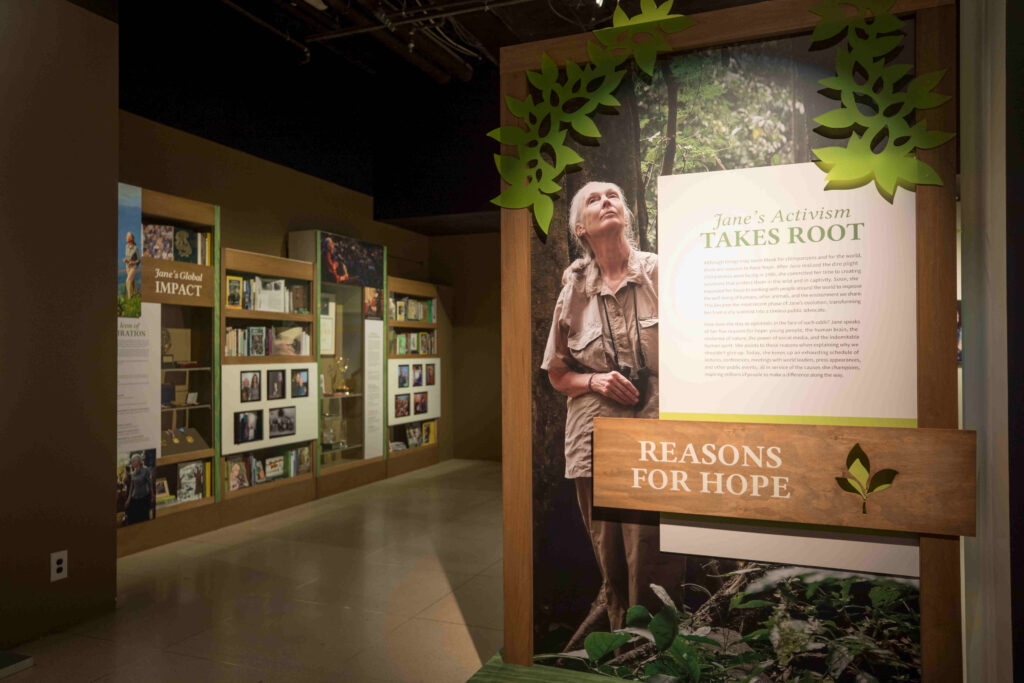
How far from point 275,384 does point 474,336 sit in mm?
3535

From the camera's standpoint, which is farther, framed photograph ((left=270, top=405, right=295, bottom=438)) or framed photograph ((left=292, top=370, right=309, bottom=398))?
framed photograph ((left=292, top=370, right=309, bottom=398))

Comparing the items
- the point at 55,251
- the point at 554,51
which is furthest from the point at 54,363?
the point at 554,51

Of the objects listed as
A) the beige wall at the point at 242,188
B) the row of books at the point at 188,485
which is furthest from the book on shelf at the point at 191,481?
the beige wall at the point at 242,188

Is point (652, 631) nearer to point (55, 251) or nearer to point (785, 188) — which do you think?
point (785, 188)

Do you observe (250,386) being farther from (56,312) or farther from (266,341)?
(56,312)

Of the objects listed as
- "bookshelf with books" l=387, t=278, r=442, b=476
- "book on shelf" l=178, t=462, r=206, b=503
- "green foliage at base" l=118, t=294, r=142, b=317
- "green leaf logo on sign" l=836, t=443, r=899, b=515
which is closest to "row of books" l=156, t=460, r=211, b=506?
"book on shelf" l=178, t=462, r=206, b=503

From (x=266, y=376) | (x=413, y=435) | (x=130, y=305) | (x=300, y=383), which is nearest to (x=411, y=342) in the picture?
(x=413, y=435)

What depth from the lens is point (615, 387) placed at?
107 inches

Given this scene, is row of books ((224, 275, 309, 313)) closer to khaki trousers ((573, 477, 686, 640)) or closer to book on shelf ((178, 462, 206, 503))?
book on shelf ((178, 462, 206, 503))

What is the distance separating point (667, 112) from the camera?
265cm

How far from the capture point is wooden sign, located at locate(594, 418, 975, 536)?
2240 millimetres

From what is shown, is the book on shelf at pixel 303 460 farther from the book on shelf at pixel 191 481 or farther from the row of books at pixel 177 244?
the row of books at pixel 177 244

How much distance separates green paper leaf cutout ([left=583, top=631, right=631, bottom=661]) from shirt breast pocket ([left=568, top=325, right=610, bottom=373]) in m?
1.06

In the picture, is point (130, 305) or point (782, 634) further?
point (130, 305)
